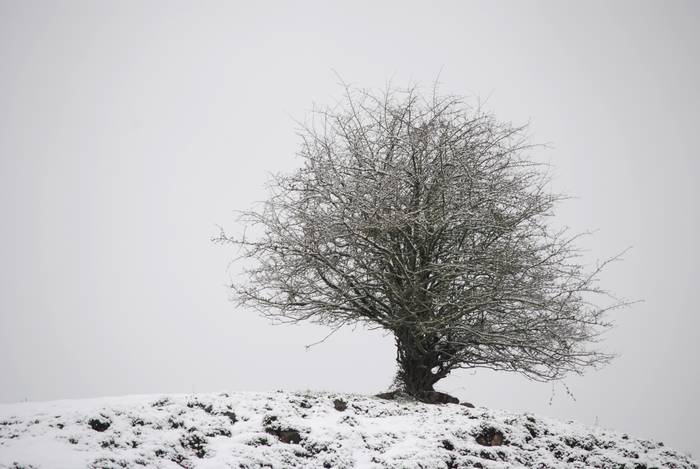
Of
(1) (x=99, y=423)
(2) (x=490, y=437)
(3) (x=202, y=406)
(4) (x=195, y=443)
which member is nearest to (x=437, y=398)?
(2) (x=490, y=437)

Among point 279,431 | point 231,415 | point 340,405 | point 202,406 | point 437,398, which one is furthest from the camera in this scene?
point 437,398

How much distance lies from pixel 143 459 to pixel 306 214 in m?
6.26

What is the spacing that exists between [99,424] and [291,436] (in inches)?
110

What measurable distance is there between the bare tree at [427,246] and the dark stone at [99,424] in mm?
4718

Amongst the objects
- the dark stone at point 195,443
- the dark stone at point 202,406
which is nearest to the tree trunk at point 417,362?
the dark stone at point 202,406

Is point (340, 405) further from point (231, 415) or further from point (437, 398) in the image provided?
point (437, 398)

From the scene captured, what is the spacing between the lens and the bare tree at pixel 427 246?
12.0 metres

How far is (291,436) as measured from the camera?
8672 millimetres

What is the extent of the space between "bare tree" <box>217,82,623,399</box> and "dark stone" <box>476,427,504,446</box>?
2.38 metres

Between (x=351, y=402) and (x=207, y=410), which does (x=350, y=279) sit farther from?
(x=207, y=410)

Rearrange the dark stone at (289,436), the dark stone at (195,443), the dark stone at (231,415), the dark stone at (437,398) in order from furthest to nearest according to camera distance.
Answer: the dark stone at (437,398) < the dark stone at (231,415) < the dark stone at (289,436) < the dark stone at (195,443)

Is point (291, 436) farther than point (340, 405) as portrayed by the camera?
No

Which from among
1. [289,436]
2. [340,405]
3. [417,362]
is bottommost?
[289,436]

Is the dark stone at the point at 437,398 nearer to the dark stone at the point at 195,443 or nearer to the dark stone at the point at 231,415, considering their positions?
the dark stone at the point at 231,415
